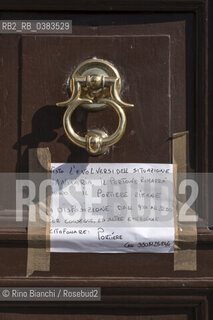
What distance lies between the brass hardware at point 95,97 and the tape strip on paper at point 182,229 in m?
0.12

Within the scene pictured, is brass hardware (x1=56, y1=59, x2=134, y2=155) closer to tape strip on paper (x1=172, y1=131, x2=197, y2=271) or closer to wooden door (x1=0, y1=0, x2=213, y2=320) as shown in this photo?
wooden door (x1=0, y1=0, x2=213, y2=320)

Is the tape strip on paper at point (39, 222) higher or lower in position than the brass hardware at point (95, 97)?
lower

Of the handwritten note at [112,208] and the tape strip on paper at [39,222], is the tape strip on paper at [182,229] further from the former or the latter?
the tape strip on paper at [39,222]

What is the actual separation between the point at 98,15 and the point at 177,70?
0.19m

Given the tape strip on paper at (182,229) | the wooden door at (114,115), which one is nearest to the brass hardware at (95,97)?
the wooden door at (114,115)

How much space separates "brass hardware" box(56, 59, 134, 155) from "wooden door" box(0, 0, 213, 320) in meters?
0.02

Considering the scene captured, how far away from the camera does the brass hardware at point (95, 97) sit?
82 cm

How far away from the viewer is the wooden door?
856mm

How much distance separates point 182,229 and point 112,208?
0.15m

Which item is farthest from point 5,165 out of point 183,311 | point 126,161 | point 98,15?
point 183,311

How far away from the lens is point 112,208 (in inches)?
33.8

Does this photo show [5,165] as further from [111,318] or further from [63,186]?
[111,318]

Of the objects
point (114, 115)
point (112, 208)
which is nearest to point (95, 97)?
point (114, 115)

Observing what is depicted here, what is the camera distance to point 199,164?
2.82ft
